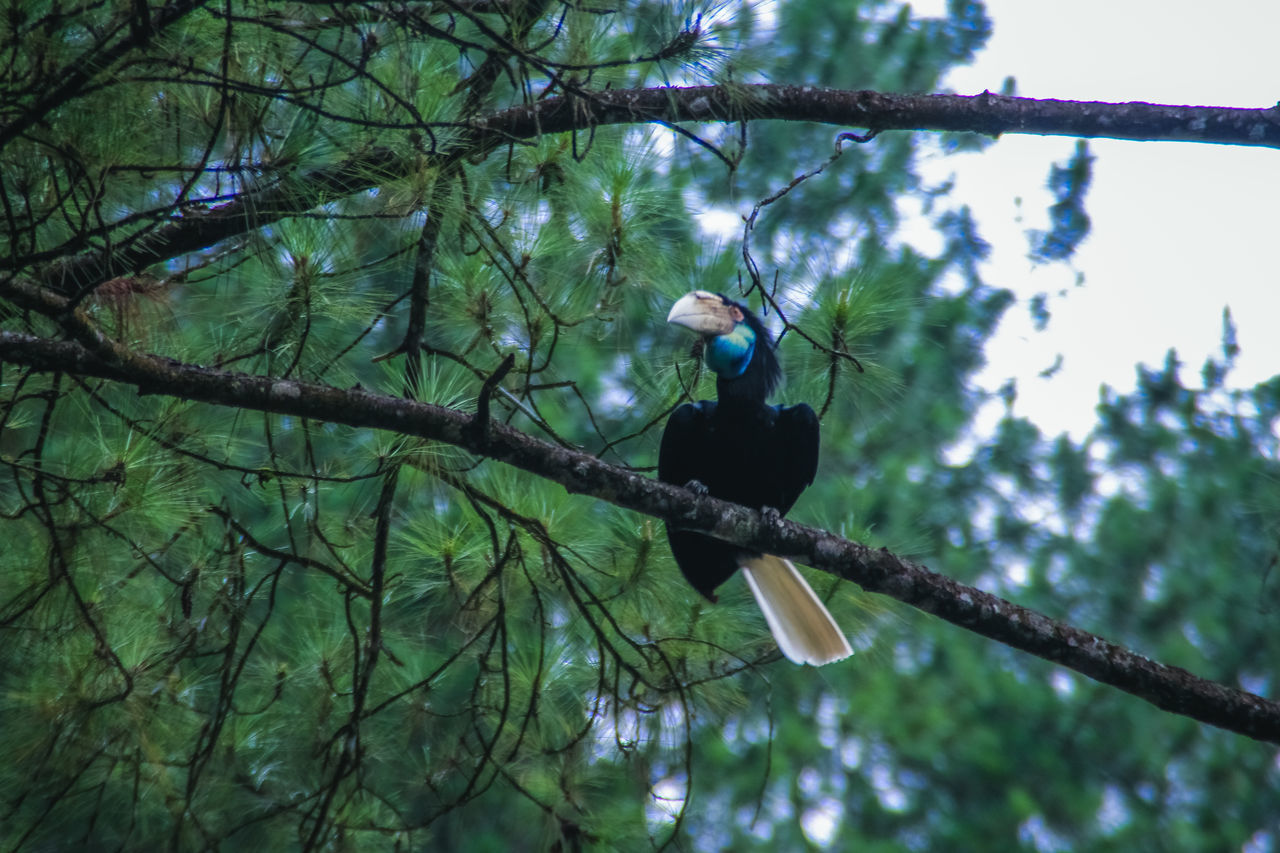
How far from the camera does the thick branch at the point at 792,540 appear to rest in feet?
4.90

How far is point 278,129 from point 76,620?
84 cm

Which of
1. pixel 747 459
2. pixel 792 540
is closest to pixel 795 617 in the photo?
pixel 747 459

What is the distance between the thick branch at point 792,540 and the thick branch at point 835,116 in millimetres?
392

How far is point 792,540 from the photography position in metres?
1.73

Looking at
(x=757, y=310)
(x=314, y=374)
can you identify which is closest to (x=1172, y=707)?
(x=757, y=310)

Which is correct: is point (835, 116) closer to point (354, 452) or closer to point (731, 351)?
point (731, 351)

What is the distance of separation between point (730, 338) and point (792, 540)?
0.52 metres

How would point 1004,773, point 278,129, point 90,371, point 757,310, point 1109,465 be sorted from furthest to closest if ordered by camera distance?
1. point 1109,465
2. point 1004,773
3. point 757,310
4. point 278,129
5. point 90,371

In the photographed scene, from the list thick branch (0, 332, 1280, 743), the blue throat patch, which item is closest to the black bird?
the blue throat patch

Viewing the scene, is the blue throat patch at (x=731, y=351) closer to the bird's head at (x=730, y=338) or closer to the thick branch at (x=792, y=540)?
the bird's head at (x=730, y=338)

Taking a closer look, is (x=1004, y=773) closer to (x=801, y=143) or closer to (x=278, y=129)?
(x=801, y=143)

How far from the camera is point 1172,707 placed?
5.59 ft

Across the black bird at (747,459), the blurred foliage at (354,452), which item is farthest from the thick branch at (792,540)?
the black bird at (747,459)

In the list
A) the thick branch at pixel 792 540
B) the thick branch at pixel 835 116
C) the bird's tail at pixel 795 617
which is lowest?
the bird's tail at pixel 795 617
